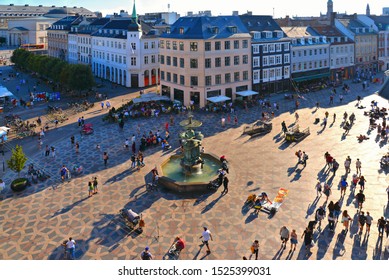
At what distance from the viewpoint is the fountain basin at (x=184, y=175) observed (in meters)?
31.0

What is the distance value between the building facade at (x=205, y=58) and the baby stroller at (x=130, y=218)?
38142mm

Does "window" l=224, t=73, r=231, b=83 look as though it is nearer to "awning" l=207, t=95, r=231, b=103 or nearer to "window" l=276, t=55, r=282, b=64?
"awning" l=207, t=95, r=231, b=103

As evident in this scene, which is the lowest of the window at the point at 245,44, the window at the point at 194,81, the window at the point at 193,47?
the window at the point at 194,81

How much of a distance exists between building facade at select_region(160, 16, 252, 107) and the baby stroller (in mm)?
38142

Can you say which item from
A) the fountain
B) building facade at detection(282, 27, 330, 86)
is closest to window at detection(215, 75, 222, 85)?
building facade at detection(282, 27, 330, 86)

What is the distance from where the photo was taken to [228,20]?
6512 centimetres

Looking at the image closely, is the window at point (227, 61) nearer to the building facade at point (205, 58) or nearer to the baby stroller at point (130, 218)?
the building facade at point (205, 58)

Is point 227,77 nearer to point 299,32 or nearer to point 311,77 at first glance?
point 311,77

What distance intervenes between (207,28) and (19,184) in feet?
132

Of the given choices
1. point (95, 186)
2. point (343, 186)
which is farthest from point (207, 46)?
point (343, 186)

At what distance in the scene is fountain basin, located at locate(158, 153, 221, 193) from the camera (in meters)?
31.0

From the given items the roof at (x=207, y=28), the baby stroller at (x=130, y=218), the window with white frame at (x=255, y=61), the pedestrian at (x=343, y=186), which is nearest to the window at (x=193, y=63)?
the roof at (x=207, y=28)

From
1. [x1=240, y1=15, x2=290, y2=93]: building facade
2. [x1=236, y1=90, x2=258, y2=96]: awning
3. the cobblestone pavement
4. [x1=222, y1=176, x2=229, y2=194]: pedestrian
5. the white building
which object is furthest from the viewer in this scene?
the white building

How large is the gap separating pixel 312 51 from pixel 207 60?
2940 centimetres
